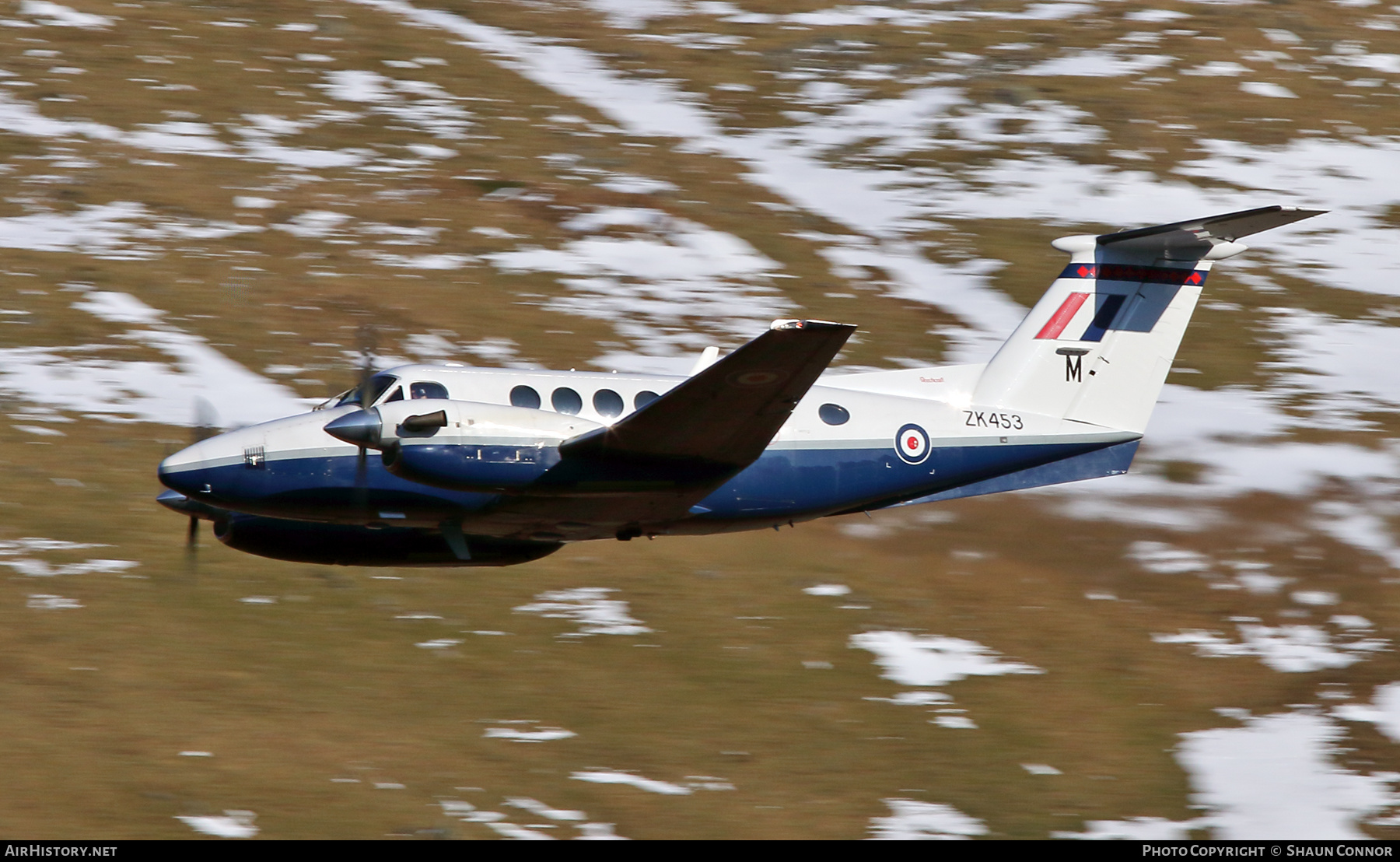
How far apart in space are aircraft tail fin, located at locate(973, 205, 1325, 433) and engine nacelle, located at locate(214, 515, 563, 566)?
689cm

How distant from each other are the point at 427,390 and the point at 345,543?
271 centimetres

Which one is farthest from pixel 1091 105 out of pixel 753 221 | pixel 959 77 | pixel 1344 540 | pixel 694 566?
pixel 694 566

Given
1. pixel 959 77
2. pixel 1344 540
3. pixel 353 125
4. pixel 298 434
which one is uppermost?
pixel 959 77

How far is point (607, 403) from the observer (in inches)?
671

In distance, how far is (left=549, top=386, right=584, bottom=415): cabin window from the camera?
55.5 ft

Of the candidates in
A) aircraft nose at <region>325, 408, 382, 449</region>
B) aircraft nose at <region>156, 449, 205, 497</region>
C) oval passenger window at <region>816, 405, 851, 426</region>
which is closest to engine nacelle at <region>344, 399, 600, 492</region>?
aircraft nose at <region>325, 408, 382, 449</region>

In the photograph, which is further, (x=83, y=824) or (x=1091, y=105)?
(x=1091, y=105)

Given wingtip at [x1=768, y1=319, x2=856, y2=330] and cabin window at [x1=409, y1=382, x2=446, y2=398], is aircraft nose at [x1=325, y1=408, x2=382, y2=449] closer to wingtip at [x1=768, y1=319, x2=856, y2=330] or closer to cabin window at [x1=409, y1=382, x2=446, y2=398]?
cabin window at [x1=409, y1=382, x2=446, y2=398]

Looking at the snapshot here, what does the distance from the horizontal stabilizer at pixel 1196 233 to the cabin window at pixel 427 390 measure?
910 centimetres

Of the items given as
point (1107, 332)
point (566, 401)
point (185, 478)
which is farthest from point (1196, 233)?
point (185, 478)

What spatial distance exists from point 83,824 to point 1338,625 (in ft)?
83.2

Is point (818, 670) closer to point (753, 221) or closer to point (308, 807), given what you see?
point (308, 807)

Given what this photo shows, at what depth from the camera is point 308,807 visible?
24891 mm

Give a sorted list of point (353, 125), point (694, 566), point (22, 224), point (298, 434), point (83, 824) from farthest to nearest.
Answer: point (353, 125)
point (22, 224)
point (694, 566)
point (83, 824)
point (298, 434)
